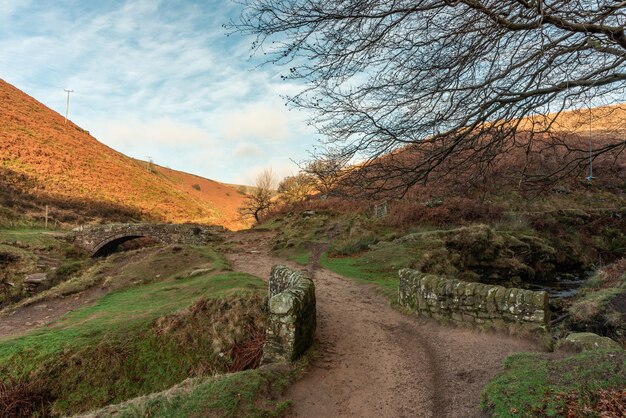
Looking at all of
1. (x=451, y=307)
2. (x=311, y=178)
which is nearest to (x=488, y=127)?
(x=311, y=178)

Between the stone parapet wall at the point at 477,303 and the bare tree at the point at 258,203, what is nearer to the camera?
the stone parapet wall at the point at 477,303

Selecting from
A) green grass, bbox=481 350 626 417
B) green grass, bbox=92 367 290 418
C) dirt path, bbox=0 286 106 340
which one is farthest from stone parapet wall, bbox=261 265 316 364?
dirt path, bbox=0 286 106 340

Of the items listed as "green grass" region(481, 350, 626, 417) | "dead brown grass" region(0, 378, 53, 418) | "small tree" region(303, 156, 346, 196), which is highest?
"small tree" region(303, 156, 346, 196)

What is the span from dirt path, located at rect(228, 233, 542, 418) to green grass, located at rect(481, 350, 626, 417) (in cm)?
38

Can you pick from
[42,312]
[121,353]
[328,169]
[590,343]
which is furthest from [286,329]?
[42,312]

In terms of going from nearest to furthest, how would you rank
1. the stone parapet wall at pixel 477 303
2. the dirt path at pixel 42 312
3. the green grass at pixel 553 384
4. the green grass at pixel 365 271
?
the green grass at pixel 553 384 < the stone parapet wall at pixel 477 303 < the dirt path at pixel 42 312 < the green grass at pixel 365 271

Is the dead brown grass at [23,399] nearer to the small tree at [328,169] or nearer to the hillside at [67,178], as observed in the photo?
the small tree at [328,169]

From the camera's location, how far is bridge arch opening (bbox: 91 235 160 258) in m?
26.4

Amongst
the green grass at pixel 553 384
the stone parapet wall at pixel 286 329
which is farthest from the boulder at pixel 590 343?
the stone parapet wall at pixel 286 329

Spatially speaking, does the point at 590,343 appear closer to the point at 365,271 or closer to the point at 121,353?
the point at 121,353

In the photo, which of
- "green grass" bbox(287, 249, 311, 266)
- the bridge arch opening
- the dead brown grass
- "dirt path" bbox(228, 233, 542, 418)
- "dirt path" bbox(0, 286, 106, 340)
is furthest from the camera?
the bridge arch opening

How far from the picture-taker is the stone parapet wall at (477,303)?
22.7 ft

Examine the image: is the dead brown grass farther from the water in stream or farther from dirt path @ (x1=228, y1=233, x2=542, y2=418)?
the water in stream

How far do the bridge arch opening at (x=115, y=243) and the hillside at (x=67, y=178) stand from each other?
747cm
